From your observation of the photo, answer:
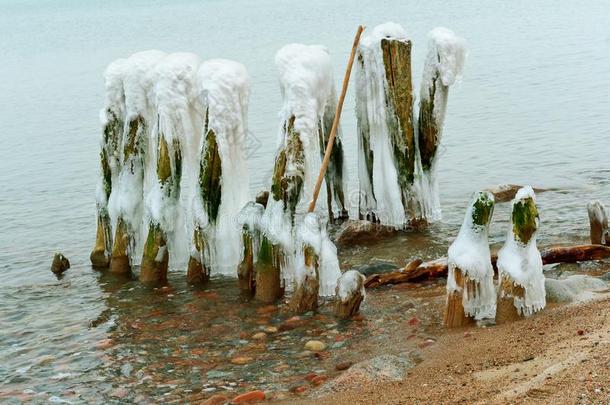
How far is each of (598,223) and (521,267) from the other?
2773mm

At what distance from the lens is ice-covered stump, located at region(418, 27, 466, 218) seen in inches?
477

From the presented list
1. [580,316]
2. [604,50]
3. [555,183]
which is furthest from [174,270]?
[604,50]

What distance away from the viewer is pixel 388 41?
11.9m

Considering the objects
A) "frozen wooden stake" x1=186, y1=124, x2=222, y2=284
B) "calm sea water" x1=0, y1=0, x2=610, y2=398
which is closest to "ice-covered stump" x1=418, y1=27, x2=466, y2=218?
"calm sea water" x1=0, y1=0, x2=610, y2=398

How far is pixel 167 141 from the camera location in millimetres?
11055

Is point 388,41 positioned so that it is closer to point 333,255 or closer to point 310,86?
point 310,86

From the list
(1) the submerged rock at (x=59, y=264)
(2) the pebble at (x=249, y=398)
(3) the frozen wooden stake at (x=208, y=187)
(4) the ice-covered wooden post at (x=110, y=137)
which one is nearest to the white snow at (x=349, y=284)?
(2) the pebble at (x=249, y=398)

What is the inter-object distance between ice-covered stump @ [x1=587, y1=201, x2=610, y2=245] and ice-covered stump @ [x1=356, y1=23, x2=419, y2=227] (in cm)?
273

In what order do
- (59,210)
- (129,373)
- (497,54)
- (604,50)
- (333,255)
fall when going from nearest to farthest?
(129,373)
(333,255)
(59,210)
(604,50)
(497,54)

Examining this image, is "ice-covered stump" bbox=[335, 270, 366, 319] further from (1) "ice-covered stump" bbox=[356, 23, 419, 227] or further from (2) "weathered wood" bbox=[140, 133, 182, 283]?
(1) "ice-covered stump" bbox=[356, 23, 419, 227]

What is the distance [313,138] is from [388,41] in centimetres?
245

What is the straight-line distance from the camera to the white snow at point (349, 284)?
935 centimetres

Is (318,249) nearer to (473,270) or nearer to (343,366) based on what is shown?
(343,366)

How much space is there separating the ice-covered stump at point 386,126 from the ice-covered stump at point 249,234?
2582 millimetres
